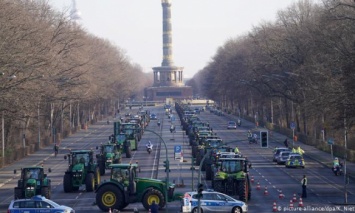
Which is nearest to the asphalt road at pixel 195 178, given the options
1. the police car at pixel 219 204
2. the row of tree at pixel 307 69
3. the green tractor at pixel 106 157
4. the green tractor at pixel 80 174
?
the green tractor at pixel 80 174

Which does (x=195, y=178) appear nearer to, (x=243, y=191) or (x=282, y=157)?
(x=282, y=157)

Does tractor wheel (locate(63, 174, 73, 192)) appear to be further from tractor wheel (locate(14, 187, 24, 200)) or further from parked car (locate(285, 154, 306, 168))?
parked car (locate(285, 154, 306, 168))

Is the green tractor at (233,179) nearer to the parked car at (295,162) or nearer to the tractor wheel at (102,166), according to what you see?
the tractor wheel at (102,166)

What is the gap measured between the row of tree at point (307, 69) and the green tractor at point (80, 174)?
51.2ft

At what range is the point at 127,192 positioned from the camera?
140 feet

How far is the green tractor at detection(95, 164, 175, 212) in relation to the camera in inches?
1674

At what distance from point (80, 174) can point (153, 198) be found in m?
10.8

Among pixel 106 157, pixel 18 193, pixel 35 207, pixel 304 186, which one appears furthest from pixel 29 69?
pixel 35 207

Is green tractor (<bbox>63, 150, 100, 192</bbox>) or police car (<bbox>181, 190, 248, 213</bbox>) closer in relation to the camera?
police car (<bbox>181, 190, 248, 213</bbox>)

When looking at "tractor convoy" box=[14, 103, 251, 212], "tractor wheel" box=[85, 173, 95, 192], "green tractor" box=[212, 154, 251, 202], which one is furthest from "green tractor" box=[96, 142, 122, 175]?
"green tractor" box=[212, 154, 251, 202]

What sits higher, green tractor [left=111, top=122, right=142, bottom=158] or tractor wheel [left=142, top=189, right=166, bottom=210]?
green tractor [left=111, top=122, right=142, bottom=158]

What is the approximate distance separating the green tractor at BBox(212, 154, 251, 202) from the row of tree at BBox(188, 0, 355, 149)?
1089 cm

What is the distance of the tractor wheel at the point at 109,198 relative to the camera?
42.5 meters

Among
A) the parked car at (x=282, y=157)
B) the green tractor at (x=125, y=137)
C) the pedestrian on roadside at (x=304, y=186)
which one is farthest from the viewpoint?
the green tractor at (x=125, y=137)
